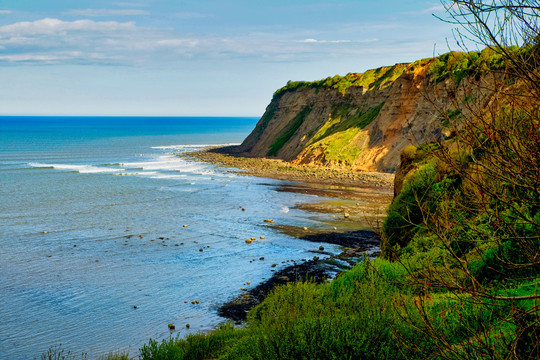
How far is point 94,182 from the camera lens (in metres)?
60.6

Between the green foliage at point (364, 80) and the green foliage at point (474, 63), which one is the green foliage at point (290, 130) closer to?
the green foliage at point (364, 80)

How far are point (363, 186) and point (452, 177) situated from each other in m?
33.6

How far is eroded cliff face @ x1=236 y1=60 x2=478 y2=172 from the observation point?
62341 millimetres

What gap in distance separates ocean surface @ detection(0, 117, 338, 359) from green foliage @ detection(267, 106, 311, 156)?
31.6 metres

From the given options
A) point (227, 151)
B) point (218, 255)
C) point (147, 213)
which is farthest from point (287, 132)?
point (218, 255)

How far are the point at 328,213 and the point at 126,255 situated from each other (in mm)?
17794

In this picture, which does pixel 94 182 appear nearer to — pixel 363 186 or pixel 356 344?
pixel 363 186

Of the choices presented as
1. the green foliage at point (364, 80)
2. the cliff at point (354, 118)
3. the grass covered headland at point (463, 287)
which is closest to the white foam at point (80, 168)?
the cliff at point (354, 118)

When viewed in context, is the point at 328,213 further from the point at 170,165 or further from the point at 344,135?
the point at 170,165

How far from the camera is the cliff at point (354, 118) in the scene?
60719mm

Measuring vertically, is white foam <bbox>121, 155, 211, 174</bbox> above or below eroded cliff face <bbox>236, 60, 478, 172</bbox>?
below

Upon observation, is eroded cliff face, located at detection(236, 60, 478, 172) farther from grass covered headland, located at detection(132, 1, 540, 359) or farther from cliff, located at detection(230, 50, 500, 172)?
grass covered headland, located at detection(132, 1, 540, 359)

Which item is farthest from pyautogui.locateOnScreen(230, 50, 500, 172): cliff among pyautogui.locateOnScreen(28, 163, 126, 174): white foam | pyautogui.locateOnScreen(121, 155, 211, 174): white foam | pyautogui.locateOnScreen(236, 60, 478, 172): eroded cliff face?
pyautogui.locateOnScreen(28, 163, 126, 174): white foam

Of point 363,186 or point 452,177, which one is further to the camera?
point 363,186
